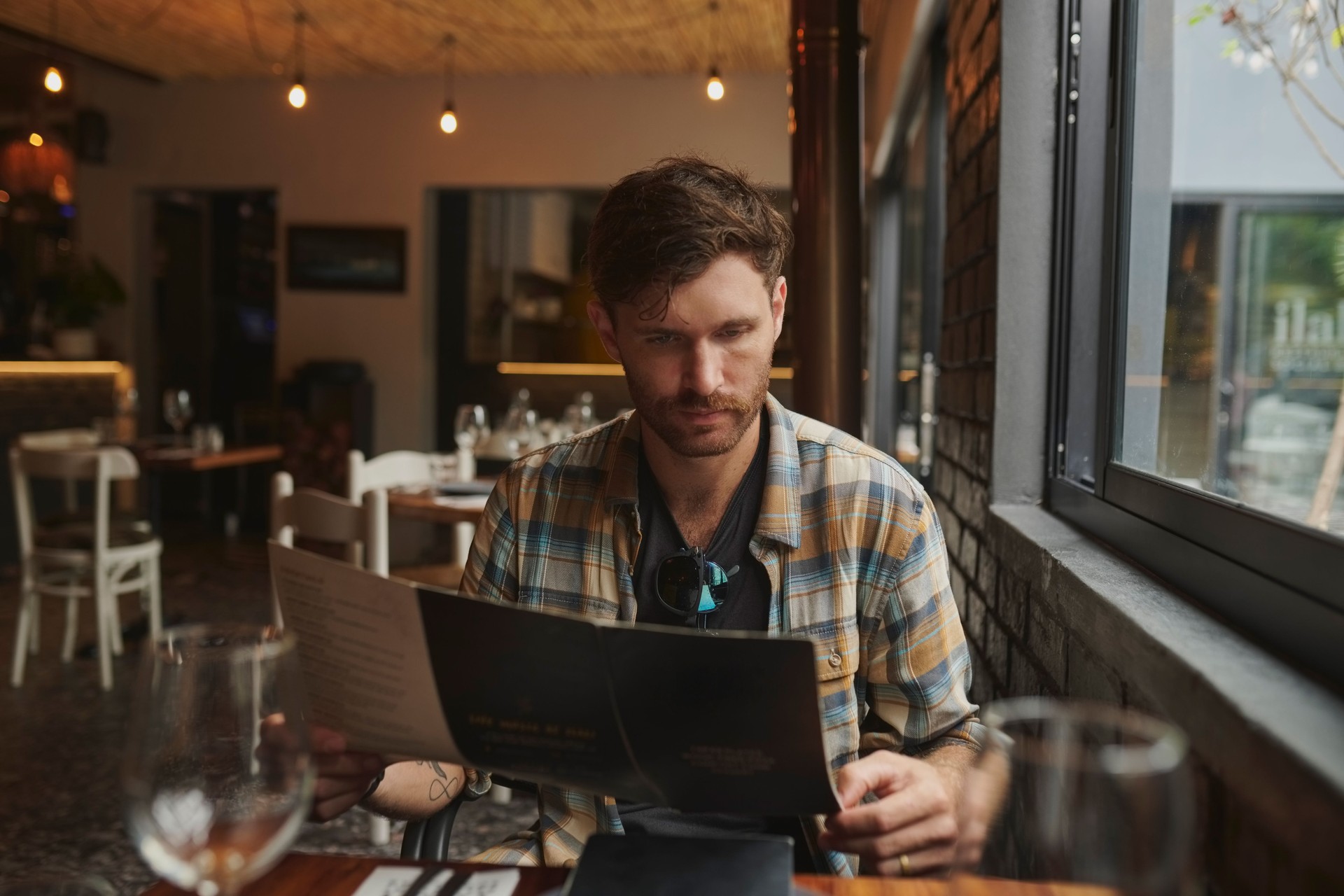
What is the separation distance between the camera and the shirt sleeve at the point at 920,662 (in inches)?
46.8

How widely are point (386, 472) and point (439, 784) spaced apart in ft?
8.41

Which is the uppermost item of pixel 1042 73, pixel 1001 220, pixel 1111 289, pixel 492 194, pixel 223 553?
pixel 492 194

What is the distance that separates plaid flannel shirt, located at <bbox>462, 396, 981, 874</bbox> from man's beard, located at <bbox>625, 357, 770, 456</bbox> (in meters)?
0.07

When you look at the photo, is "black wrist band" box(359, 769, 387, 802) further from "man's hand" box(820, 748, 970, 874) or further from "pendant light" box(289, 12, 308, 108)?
"pendant light" box(289, 12, 308, 108)

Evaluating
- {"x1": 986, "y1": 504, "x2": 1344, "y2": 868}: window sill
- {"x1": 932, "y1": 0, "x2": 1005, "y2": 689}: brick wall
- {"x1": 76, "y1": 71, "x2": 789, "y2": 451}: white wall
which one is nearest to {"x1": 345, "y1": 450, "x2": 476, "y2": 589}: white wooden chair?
{"x1": 932, "y1": 0, "x2": 1005, "y2": 689}: brick wall

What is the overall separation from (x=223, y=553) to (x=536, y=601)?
232 inches

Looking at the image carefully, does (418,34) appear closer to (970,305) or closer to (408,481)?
(408,481)

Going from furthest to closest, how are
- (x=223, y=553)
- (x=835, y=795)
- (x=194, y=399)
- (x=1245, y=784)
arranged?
(x=194, y=399), (x=223, y=553), (x=835, y=795), (x=1245, y=784)

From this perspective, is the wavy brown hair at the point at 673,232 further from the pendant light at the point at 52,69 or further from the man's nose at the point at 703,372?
the pendant light at the point at 52,69

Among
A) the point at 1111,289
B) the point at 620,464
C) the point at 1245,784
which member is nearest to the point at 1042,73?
the point at 1111,289

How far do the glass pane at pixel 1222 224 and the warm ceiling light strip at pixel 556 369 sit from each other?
5.30 meters

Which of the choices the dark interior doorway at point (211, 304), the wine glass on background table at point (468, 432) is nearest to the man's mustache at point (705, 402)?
the wine glass on background table at point (468, 432)

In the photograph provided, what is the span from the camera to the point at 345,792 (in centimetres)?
97

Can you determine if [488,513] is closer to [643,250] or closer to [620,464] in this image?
[620,464]
